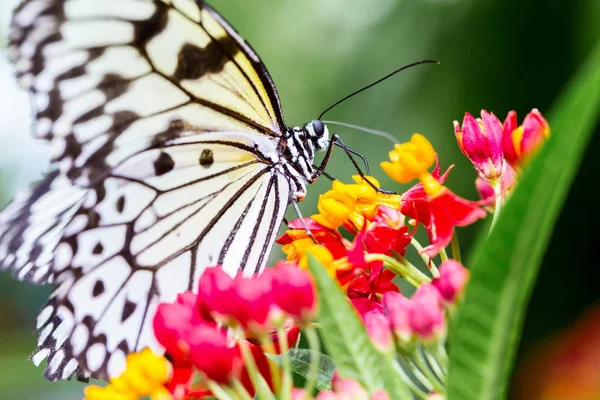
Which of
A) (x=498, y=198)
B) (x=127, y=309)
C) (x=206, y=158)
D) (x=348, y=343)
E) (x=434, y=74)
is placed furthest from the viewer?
(x=434, y=74)

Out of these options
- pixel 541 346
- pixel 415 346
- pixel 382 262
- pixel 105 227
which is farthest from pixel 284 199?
pixel 541 346

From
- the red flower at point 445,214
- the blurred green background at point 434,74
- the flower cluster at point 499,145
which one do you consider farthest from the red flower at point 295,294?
the blurred green background at point 434,74

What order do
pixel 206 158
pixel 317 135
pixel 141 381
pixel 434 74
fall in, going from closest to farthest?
pixel 141 381
pixel 206 158
pixel 317 135
pixel 434 74

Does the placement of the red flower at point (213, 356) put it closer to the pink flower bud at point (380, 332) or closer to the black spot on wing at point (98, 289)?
the pink flower bud at point (380, 332)

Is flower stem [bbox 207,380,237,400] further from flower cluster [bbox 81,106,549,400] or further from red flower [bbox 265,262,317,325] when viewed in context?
red flower [bbox 265,262,317,325]

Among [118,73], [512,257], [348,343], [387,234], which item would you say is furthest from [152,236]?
[512,257]

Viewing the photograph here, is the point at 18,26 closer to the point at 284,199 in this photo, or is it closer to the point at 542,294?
the point at 284,199

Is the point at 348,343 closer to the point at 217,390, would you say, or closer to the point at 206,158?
the point at 217,390
